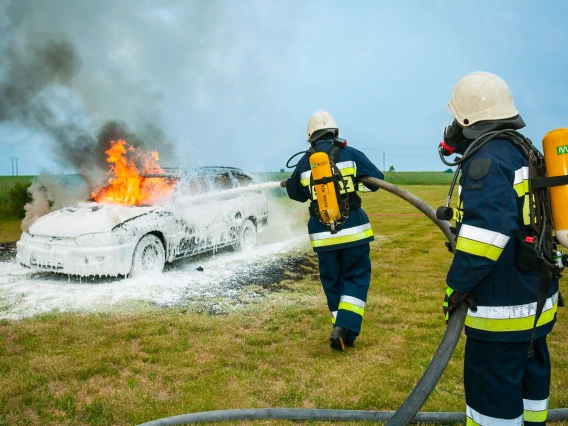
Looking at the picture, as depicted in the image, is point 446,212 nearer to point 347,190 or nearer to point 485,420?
point 485,420

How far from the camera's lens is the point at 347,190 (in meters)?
4.84

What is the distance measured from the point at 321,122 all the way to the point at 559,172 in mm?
2825

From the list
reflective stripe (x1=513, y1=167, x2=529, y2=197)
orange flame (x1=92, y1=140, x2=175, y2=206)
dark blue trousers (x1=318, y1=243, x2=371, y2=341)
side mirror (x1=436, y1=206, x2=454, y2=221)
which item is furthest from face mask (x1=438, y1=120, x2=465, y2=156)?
orange flame (x1=92, y1=140, x2=175, y2=206)

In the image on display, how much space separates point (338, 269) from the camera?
503 cm

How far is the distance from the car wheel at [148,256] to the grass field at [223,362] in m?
1.24

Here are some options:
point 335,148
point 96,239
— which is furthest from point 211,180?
point 335,148

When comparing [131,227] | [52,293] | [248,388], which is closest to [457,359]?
[248,388]

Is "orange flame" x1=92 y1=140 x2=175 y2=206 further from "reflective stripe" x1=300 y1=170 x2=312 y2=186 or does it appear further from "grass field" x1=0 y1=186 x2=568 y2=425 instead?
"reflective stripe" x1=300 y1=170 x2=312 y2=186

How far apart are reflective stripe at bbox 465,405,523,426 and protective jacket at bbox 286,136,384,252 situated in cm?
226

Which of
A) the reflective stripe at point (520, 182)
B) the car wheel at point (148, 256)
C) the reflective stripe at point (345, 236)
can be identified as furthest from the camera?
the car wheel at point (148, 256)

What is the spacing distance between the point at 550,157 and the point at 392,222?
508 inches

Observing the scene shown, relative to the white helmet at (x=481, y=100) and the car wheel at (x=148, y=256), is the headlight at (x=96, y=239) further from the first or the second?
the white helmet at (x=481, y=100)

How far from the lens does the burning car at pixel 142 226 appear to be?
696 cm

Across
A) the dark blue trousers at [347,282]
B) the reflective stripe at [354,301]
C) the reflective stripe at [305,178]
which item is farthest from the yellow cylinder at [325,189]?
the reflective stripe at [354,301]
